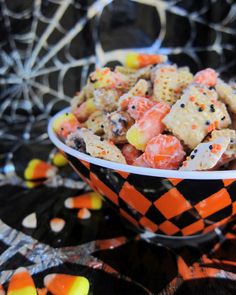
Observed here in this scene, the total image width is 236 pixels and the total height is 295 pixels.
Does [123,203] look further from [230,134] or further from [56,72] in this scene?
[56,72]

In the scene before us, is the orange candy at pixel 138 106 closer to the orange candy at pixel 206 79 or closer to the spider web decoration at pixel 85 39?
the orange candy at pixel 206 79

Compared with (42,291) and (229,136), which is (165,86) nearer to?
(229,136)

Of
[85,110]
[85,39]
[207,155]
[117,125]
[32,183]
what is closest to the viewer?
[207,155]

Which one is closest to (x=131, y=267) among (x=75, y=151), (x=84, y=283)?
(x=84, y=283)

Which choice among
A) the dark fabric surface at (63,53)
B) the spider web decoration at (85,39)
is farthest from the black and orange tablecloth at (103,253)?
the spider web decoration at (85,39)

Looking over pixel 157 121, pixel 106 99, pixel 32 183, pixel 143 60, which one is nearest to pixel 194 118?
pixel 157 121
